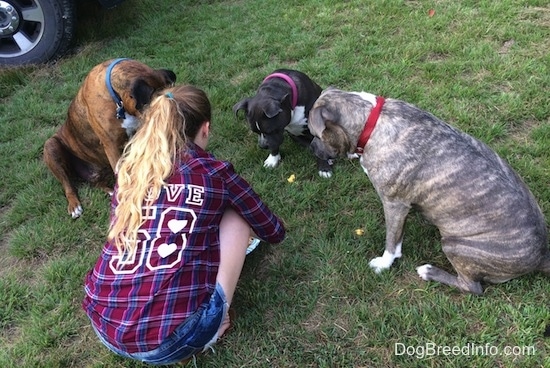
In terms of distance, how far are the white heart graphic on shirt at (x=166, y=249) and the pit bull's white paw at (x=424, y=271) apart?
1695 mm

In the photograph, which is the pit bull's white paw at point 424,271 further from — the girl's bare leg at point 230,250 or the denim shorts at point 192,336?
the denim shorts at point 192,336

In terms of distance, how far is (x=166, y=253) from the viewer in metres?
2.66

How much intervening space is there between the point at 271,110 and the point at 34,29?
4.03 meters

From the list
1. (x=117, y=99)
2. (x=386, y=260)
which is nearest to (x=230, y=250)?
(x=386, y=260)

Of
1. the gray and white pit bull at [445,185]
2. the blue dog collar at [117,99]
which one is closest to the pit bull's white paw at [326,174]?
the gray and white pit bull at [445,185]

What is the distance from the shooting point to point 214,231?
9.69 ft

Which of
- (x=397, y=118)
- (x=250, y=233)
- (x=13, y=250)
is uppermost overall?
(x=397, y=118)

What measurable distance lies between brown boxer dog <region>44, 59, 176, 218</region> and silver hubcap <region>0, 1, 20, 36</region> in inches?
88.4

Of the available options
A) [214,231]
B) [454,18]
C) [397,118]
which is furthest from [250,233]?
[454,18]

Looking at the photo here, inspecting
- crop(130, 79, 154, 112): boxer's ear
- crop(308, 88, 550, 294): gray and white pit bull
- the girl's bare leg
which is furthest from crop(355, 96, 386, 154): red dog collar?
crop(130, 79, 154, 112): boxer's ear

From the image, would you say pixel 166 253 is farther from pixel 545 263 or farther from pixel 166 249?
pixel 545 263

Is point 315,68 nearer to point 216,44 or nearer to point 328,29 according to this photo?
point 328,29

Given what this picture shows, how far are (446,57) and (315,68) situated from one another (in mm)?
1465

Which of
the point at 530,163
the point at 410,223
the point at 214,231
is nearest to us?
the point at 214,231
